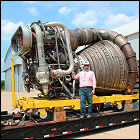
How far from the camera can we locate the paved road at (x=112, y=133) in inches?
230

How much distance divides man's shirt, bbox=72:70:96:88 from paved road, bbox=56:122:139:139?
1574 mm

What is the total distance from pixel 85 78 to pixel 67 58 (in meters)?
0.85

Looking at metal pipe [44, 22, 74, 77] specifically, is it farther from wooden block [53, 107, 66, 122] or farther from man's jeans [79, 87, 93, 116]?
wooden block [53, 107, 66, 122]

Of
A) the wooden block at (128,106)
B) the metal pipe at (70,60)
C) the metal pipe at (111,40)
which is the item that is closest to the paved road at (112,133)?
the wooden block at (128,106)

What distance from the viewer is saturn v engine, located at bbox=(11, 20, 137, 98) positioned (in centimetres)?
546

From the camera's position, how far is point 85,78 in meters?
5.91

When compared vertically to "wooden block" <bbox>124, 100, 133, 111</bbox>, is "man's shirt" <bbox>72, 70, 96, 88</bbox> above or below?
above

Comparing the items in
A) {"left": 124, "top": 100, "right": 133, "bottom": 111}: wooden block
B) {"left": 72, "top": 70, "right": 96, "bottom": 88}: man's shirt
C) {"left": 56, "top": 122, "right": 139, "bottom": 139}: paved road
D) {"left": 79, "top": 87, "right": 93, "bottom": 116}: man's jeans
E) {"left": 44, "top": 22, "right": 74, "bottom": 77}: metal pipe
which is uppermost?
{"left": 44, "top": 22, "right": 74, "bottom": 77}: metal pipe

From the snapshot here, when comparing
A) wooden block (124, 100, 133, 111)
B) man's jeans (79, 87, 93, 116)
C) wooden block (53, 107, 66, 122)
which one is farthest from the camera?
wooden block (124, 100, 133, 111)

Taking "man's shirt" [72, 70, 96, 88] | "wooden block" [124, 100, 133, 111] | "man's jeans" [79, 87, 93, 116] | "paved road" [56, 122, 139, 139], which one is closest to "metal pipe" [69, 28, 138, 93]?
"wooden block" [124, 100, 133, 111]

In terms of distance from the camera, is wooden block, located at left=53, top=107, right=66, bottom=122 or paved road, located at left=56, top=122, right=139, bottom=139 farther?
paved road, located at left=56, top=122, right=139, bottom=139

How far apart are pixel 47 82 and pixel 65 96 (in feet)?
3.86

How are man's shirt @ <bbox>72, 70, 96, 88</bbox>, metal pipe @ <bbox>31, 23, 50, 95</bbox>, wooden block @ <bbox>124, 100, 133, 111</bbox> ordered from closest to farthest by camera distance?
metal pipe @ <bbox>31, 23, 50, 95</bbox>
man's shirt @ <bbox>72, 70, 96, 88</bbox>
wooden block @ <bbox>124, 100, 133, 111</bbox>

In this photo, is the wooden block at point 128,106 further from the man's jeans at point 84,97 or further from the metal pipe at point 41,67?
the metal pipe at point 41,67
